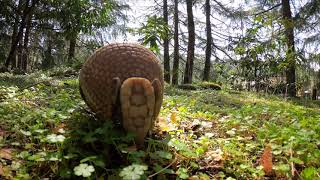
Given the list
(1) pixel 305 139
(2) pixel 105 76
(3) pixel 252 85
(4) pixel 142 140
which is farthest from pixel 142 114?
(3) pixel 252 85

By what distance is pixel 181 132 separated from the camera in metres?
3.23

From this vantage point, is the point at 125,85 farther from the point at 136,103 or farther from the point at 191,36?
the point at 191,36

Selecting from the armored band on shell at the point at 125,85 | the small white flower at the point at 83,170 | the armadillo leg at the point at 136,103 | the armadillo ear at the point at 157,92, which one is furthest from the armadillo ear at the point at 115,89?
the small white flower at the point at 83,170

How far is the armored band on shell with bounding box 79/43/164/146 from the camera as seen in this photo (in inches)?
93.7

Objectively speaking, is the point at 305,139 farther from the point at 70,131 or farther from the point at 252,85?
the point at 252,85

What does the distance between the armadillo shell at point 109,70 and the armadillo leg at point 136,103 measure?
279 mm

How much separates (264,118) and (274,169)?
1.97 meters

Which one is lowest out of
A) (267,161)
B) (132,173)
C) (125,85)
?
(267,161)

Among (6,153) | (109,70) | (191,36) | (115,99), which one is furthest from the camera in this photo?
(191,36)

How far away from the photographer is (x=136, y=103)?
7.74 feet

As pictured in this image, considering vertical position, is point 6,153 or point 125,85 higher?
point 125,85

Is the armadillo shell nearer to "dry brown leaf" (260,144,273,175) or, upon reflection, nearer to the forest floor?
the forest floor

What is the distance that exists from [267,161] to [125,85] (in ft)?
3.91

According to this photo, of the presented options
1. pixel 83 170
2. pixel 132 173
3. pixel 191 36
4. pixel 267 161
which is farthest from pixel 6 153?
pixel 191 36
